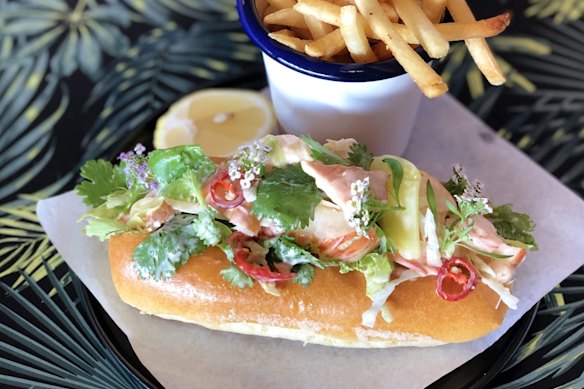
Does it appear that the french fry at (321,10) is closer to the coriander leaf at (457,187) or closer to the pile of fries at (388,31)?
the pile of fries at (388,31)

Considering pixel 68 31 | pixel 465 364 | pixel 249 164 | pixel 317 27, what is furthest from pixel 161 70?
pixel 465 364

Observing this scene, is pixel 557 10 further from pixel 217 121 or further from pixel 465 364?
pixel 465 364

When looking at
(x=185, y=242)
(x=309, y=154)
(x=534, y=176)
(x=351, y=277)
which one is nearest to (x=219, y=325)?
(x=185, y=242)

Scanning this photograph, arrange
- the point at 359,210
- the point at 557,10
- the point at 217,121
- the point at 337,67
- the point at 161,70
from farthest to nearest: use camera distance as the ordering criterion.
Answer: the point at 557,10, the point at 161,70, the point at 217,121, the point at 337,67, the point at 359,210

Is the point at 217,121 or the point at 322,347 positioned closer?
the point at 322,347

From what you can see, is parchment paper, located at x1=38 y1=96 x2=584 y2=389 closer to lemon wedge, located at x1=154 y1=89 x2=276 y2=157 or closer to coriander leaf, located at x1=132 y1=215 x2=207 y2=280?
coriander leaf, located at x1=132 y1=215 x2=207 y2=280

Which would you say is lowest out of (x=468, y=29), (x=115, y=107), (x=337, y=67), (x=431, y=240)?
(x=115, y=107)
